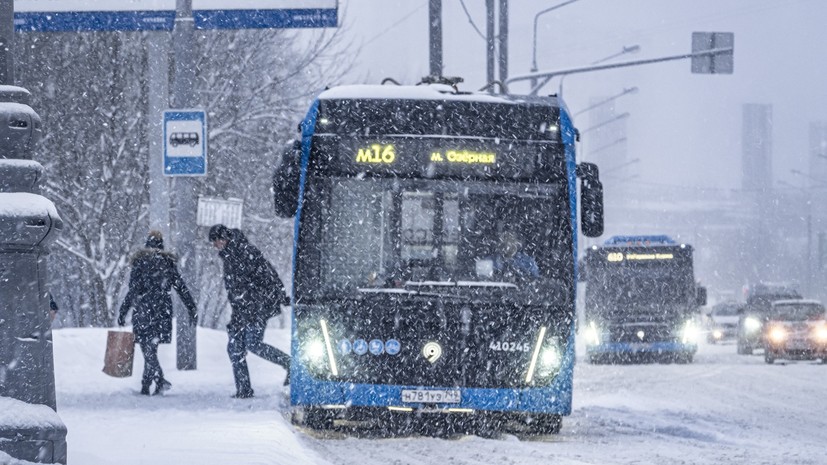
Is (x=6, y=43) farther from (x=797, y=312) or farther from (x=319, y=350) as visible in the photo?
(x=797, y=312)

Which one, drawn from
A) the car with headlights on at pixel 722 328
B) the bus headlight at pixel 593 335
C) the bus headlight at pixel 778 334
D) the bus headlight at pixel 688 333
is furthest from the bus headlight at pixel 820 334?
the car with headlights on at pixel 722 328

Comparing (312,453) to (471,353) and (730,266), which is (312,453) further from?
(730,266)

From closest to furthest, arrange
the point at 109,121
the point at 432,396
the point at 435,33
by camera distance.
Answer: the point at 432,396
the point at 435,33
the point at 109,121

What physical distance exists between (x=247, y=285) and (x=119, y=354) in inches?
102

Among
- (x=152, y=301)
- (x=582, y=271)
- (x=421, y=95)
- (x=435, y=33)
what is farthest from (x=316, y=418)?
(x=582, y=271)

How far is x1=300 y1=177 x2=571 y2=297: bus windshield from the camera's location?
13008mm

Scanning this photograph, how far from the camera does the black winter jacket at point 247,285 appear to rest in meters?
15.7

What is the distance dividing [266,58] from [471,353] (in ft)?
63.9

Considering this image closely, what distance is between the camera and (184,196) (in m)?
18.5

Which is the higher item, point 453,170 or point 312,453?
point 453,170

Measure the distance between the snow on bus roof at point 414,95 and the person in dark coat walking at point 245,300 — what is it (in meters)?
2.63

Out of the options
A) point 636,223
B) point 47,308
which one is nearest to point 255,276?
point 47,308

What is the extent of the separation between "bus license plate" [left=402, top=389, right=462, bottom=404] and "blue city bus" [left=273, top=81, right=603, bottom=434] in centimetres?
1

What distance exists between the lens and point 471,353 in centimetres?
1289
